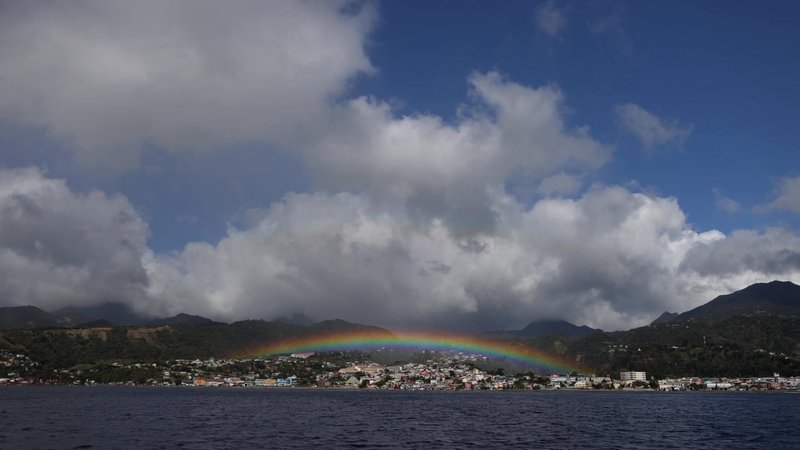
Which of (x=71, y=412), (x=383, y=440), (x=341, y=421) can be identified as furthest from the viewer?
(x=71, y=412)

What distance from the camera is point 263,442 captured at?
61.3 metres

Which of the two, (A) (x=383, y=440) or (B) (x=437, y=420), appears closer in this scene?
(A) (x=383, y=440)

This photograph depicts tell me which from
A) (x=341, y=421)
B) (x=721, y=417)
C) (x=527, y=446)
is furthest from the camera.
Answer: (x=721, y=417)

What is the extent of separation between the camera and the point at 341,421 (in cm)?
8962

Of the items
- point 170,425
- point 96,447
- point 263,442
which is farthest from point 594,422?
point 96,447

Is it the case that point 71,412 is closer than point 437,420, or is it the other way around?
point 437,420

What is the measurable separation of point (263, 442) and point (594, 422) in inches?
2098

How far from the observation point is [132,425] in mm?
77500

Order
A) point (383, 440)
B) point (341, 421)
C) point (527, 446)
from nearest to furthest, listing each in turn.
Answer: point (527, 446)
point (383, 440)
point (341, 421)

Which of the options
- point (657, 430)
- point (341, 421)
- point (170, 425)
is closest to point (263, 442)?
point (170, 425)

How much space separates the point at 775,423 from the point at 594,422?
28564 mm

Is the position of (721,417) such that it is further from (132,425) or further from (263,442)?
(132,425)

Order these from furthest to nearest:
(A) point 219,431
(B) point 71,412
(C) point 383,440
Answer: (B) point 71,412
(A) point 219,431
(C) point 383,440

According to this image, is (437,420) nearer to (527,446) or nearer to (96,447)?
(527,446)
